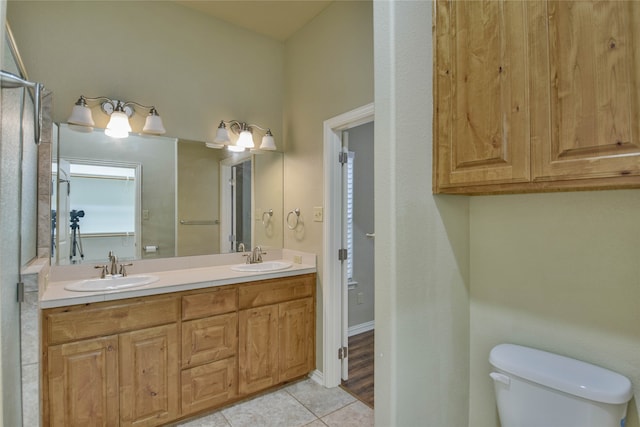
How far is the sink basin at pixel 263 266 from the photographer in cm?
241

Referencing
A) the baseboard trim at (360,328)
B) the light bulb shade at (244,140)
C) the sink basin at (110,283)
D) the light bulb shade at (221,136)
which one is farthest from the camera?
the baseboard trim at (360,328)

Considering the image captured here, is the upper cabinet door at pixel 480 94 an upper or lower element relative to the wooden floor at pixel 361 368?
upper

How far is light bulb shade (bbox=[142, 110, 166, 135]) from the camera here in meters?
2.25

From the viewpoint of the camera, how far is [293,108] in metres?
2.85

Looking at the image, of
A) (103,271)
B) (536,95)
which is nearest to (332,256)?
(103,271)

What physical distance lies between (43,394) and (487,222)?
7.42 ft

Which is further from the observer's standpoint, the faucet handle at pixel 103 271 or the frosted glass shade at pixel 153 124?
the frosted glass shade at pixel 153 124

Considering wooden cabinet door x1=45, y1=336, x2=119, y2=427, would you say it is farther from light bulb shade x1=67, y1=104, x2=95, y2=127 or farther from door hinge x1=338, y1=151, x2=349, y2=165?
door hinge x1=338, y1=151, x2=349, y2=165

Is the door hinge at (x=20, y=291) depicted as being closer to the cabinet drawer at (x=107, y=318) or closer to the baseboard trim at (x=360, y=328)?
the cabinet drawer at (x=107, y=318)

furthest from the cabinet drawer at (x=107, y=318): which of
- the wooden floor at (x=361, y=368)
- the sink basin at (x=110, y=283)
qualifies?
the wooden floor at (x=361, y=368)

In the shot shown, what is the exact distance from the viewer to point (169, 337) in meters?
1.91

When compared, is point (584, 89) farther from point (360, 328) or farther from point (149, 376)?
point (360, 328)

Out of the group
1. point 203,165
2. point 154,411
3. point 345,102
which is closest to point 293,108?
point 345,102

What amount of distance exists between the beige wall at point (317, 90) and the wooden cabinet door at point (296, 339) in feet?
0.27
